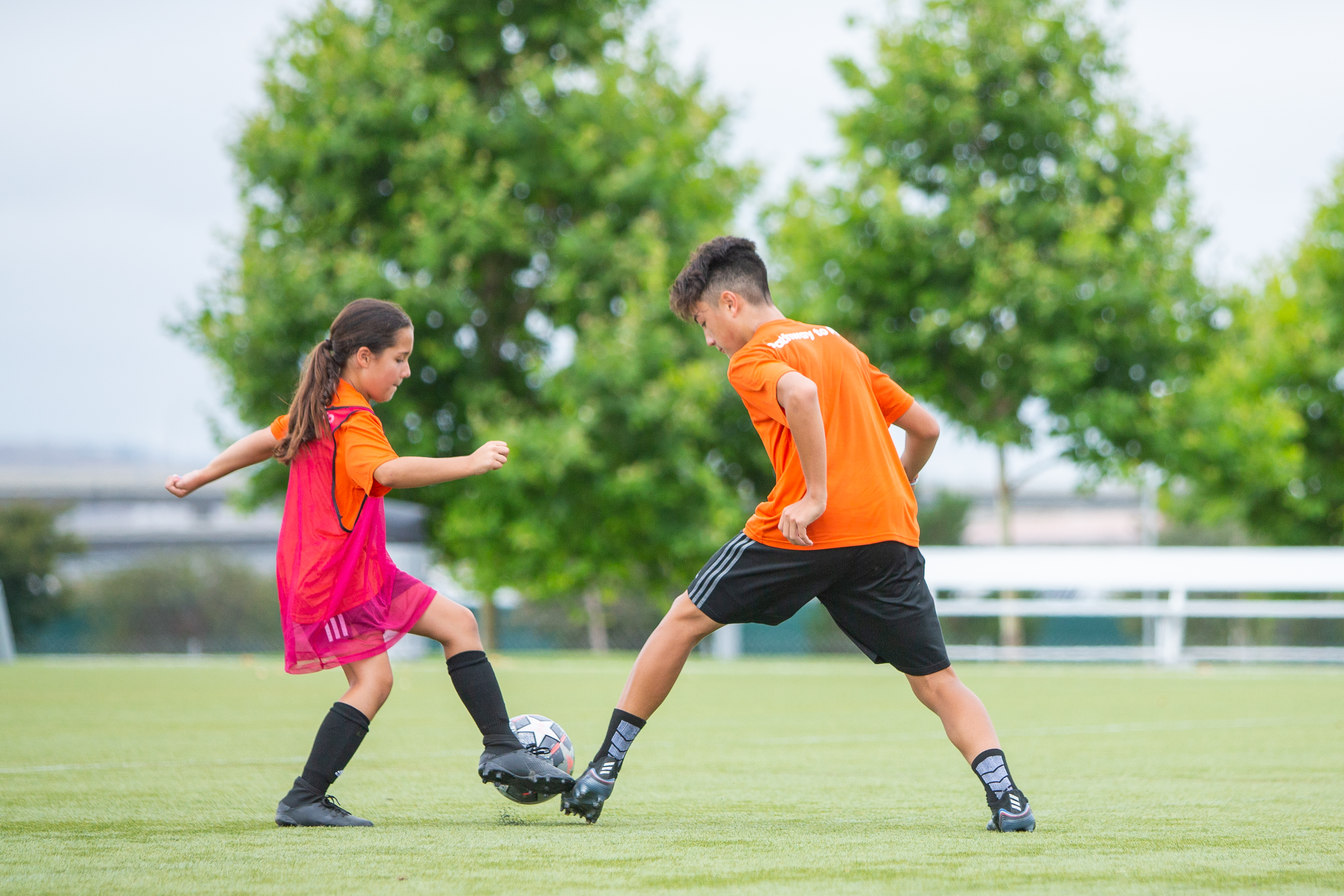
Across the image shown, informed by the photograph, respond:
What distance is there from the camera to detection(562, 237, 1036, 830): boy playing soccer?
4.08 m

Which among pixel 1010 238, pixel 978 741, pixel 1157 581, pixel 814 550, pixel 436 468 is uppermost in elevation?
pixel 1010 238

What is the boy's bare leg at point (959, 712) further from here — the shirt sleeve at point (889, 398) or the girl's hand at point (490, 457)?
the girl's hand at point (490, 457)

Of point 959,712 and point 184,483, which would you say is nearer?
point 959,712

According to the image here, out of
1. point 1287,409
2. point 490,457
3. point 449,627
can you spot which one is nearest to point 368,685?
point 449,627

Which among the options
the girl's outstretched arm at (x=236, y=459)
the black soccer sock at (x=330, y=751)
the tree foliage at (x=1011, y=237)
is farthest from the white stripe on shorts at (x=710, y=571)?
the tree foliage at (x=1011, y=237)

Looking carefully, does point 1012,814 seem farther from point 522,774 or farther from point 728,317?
point 728,317

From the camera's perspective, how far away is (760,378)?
3979mm

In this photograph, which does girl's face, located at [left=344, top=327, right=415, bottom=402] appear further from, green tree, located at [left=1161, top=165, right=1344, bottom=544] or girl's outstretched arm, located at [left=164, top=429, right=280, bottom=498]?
green tree, located at [left=1161, top=165, right=1344, bottom=544]

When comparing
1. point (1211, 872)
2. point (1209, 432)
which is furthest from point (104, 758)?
point (1209, 432)

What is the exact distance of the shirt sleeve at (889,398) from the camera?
14.3ft

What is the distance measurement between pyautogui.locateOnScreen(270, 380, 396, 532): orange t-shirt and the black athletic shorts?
3.24 feet

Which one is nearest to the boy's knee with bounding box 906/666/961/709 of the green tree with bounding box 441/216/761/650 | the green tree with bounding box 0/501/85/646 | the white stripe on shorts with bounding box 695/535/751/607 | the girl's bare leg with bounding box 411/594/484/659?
the white stripe on shorts with bounding box 695/535/751/607

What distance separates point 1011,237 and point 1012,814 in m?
17.7

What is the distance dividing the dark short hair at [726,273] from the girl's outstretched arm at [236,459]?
1320mm
